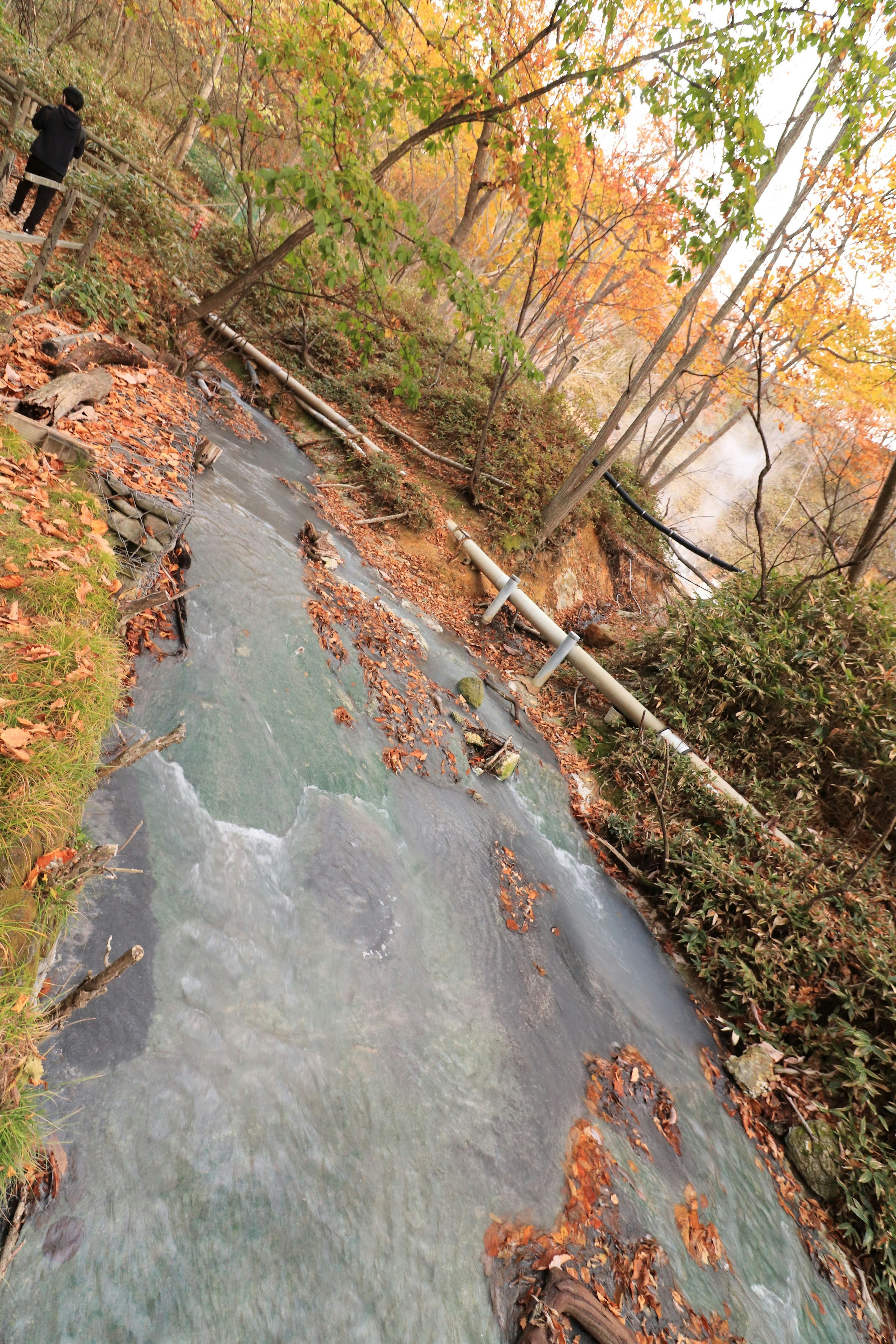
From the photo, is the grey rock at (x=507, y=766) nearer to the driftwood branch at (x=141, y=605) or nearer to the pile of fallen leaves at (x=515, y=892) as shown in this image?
the pile of fallen leaves at (x=515, y=892)

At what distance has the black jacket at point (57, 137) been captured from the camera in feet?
23.2

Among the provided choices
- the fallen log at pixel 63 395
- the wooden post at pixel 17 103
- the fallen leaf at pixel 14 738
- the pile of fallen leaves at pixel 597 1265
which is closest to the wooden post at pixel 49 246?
the fallen log at pixel 63 395

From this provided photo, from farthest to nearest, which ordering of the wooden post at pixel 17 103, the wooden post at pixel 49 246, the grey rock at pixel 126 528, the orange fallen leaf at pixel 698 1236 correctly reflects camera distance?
the wooden post at pixel 17 103 < the wooden post at pixel 49 246 < the grey rock at pixel 126 528 < the orange fallen leaf at pixel 698 1236

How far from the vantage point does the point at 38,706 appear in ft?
9.91

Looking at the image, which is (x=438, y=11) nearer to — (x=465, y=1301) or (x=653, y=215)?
(x=653, y=215)

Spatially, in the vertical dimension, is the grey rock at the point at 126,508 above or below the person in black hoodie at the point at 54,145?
below

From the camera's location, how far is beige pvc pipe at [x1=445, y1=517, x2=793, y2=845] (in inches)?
344

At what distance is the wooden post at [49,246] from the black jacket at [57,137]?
1044 millimetres

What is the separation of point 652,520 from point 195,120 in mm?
17232

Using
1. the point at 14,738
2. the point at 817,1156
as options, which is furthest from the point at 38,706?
the point at 817,1156

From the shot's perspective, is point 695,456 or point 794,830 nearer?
point 794,830

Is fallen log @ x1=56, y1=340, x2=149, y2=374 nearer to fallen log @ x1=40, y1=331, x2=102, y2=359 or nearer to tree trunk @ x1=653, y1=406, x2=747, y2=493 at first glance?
fallen log @ x1=40, y1=331, x2=102, y2=359

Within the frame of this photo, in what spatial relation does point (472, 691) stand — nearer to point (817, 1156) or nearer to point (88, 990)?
point (817, 1156)

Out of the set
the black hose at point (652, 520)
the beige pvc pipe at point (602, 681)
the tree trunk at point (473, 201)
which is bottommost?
the beige pvc pipe at point (602, 681)
